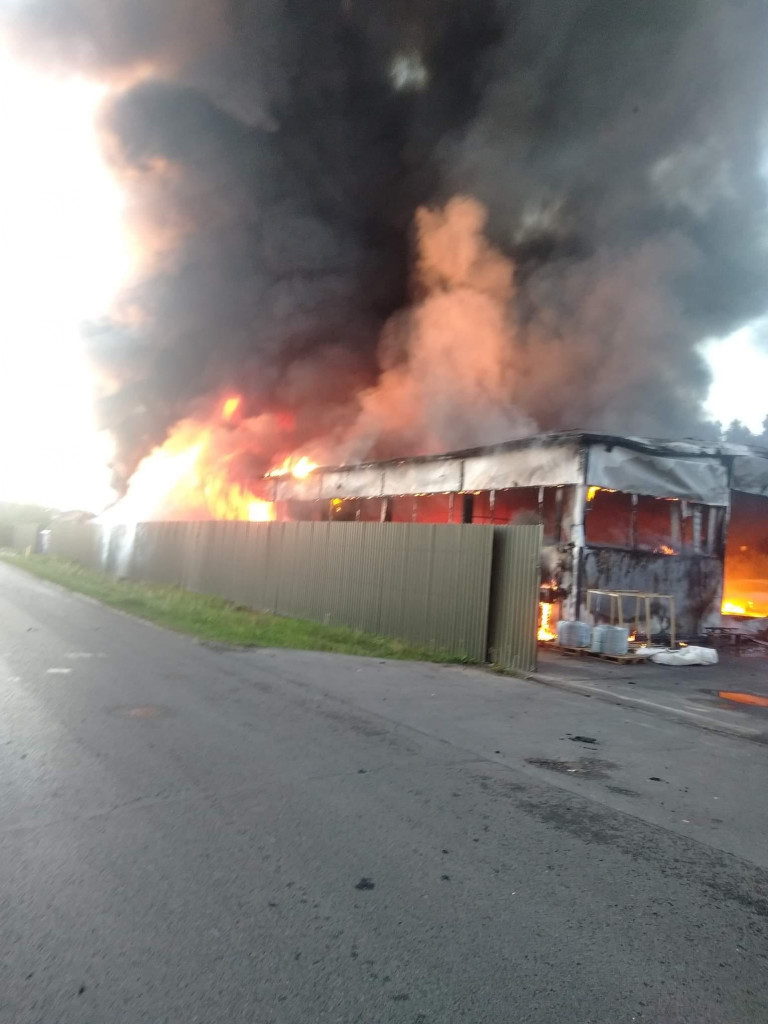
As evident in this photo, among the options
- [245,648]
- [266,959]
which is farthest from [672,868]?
[245,648]

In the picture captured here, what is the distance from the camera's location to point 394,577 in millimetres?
13102

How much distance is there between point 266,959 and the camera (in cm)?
285

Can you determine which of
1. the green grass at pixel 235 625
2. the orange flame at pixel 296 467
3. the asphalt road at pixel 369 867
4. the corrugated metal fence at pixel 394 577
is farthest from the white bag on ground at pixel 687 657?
the orange flame at pixel 296 467

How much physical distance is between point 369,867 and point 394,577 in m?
9.41

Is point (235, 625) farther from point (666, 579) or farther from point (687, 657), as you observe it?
point (666, 579)

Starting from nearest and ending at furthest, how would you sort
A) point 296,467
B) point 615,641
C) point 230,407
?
point 615,641, point 296,467, point 230,407

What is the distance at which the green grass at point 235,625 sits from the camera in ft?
39.4

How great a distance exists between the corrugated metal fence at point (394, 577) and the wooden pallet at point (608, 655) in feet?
7.20

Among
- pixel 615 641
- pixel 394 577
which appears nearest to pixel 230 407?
pixel 394 577

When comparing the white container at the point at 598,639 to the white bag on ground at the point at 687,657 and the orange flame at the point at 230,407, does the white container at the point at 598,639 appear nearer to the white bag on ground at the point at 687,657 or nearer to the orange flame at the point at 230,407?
the white bag on ground at the point at 687,657

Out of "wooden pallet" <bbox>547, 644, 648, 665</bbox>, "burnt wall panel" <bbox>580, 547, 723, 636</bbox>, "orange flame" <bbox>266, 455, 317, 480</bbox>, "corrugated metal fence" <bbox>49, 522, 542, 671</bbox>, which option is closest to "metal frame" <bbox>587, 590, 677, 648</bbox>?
"burnt wall panel" <bbox>580, 547, 723, 636</bbox>

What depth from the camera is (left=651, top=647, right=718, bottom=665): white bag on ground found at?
11906 millimetres

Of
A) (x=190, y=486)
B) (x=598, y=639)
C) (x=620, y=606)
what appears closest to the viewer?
(x=598, y=639)

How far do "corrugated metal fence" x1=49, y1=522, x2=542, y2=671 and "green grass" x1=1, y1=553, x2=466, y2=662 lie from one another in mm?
377
